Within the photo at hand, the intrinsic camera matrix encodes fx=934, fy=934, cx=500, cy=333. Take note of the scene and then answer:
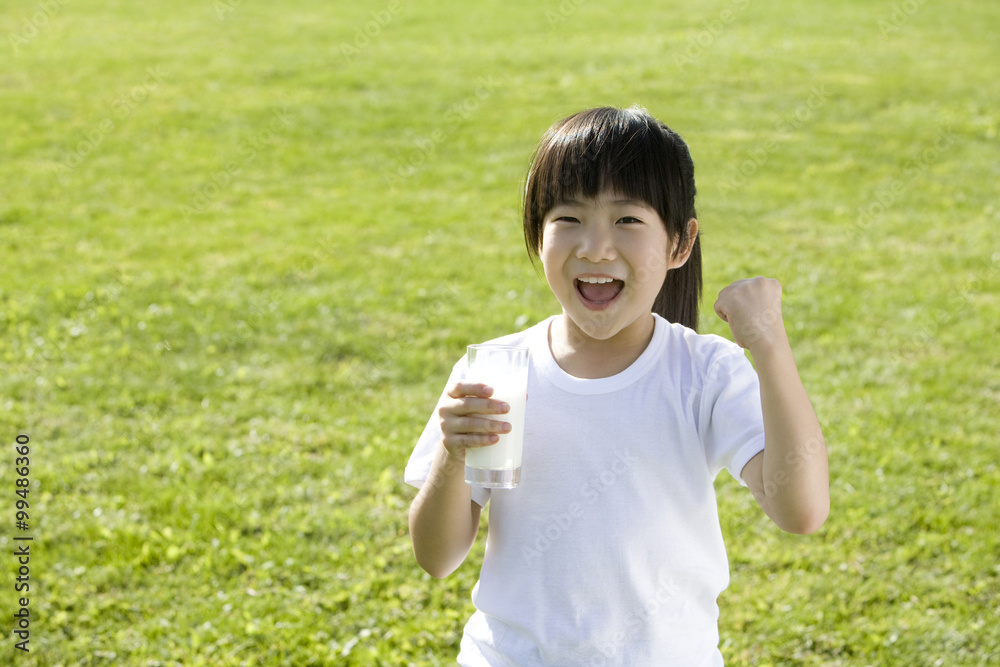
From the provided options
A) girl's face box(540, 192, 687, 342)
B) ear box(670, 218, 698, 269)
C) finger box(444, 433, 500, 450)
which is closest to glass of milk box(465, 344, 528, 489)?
finger box(444, 433, 500, 450)

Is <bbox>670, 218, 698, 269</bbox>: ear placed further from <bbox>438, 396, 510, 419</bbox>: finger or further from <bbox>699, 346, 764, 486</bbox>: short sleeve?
<bbox>438, 396, 510, 419</bbox>: finger

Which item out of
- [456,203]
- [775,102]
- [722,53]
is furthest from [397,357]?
[722,53]

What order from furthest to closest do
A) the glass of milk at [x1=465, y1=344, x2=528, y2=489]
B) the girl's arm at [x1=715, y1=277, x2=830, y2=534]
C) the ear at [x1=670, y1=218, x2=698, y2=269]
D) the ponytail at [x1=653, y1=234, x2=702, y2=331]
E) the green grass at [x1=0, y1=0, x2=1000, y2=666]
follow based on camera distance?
the green grass at [x1=0, y1=0, x2=1000, y2=666], the ponytail at [x1=653, y1=234, x2=702, y2=331], the ear at [x1=670, y1=218, x2=698, y2=269], the glass of milk at [x1=465, y1=344, x2=528, y2=489], the girl's arm at [x1=715, y1=277, x2=830, y2=534]

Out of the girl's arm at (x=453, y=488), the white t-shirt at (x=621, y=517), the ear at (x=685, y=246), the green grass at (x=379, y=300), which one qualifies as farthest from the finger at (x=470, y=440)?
the green grass at (x=379, y=300)

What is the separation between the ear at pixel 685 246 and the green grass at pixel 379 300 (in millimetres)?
2169

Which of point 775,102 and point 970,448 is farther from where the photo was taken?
point 775,102

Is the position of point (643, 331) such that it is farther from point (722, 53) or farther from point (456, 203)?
point (722, 53)

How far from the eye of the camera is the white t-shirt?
1.99m

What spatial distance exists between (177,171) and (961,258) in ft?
25.4

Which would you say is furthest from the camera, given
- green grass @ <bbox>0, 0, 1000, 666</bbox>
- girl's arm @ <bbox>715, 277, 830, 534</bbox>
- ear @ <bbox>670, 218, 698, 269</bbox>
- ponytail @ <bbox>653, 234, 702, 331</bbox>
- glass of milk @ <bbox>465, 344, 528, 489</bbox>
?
green grass @ <bbox>0, 0, 1000, 666</bbox>

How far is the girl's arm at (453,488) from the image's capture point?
1876 millimetres

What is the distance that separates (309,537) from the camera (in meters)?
4.58

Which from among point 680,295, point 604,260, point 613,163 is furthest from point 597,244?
point 680,295

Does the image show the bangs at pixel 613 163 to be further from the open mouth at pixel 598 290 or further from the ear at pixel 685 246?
the open mouth at pixel 598 290
